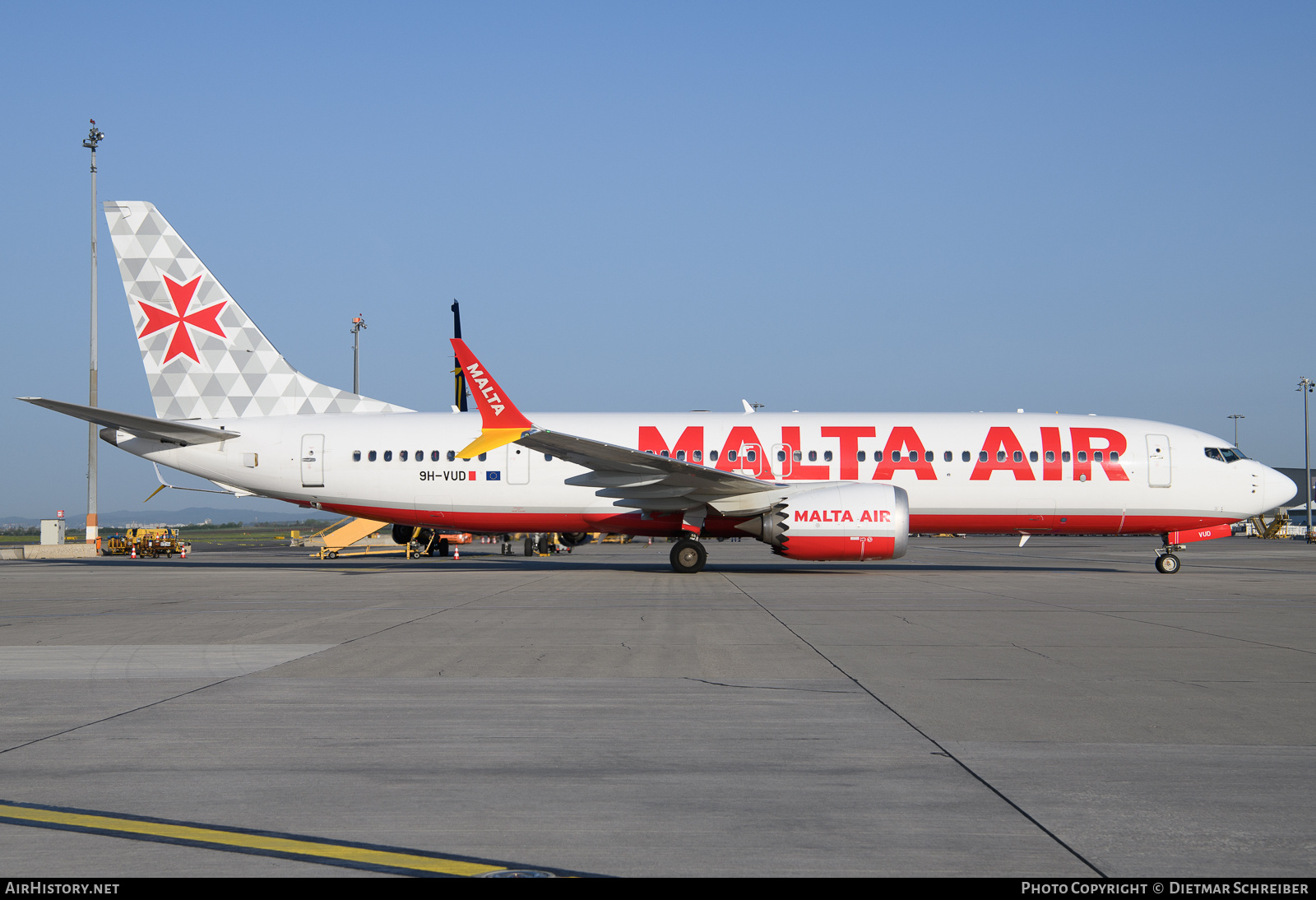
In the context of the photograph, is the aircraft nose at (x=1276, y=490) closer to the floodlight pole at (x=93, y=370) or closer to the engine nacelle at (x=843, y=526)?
the engine nacelle at (x=843, y=526)

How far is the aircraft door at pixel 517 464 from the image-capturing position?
23.2m

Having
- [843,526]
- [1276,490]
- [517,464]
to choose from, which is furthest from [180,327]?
[1276,490]

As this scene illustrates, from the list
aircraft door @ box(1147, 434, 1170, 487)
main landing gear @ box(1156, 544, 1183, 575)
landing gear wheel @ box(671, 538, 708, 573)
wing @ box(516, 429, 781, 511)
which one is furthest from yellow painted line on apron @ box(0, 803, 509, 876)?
main landing gear @ box(1156, 544, 1183, 575)

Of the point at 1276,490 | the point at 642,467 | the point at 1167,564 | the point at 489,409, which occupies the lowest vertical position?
the point at 1167,564

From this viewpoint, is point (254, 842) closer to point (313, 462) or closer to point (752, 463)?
point (752, 463)

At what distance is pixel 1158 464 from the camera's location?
912 inches

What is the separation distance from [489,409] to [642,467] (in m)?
3.58

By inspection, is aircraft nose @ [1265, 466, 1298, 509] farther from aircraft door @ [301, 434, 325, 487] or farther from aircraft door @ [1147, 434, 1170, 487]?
aircraft door @ [301, 434, 325, 487]

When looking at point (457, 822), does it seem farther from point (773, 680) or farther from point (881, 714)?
point (773, 680)

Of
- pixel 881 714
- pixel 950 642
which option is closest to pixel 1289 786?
pixel 881 714

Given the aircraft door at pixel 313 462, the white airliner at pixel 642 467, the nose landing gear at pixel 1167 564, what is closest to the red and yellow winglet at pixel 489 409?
the white airliner at pixel 642 467

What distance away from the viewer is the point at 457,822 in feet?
13.9

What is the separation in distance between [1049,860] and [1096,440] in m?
21.4

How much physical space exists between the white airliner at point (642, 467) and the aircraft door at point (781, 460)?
39 mm
